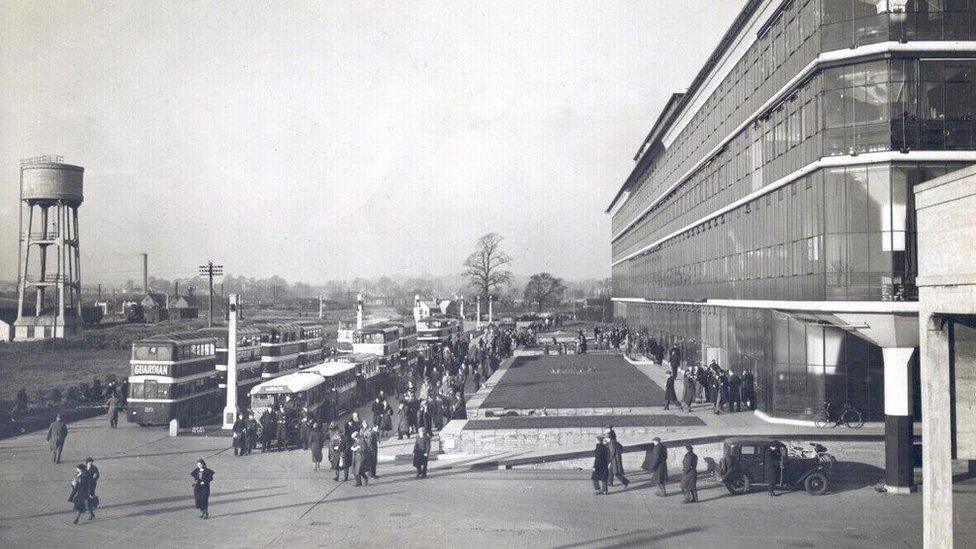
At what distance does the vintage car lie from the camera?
17859 millimetres

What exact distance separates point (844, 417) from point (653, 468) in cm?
816

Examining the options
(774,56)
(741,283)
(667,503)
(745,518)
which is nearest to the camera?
(745,518)

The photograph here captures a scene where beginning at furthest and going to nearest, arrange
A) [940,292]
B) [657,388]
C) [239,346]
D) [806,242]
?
[239,346], [657,388], [806,242], [940,292]

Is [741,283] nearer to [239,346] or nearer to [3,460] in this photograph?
[239,346]

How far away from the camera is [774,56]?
25.3 meters

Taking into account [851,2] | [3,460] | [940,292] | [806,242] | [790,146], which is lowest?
[3,460]

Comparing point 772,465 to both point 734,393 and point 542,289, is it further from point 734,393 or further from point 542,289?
point 542,289

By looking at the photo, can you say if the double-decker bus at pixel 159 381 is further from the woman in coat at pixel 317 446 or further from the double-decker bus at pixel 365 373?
the woman in coat at pixel 317 446

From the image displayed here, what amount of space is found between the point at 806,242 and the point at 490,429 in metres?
11.2

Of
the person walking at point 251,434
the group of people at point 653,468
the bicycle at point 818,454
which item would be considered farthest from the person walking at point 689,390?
the person walking at point 251,434

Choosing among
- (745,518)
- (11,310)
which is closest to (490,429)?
(745,518)

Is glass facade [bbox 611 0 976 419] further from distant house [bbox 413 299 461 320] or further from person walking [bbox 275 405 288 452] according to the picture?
distant house [bbox 413 299 461 320]

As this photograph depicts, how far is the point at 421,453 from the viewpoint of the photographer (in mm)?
19750

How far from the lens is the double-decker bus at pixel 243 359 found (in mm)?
34531
